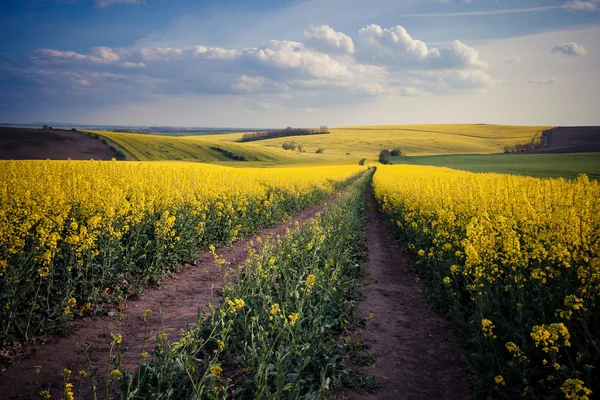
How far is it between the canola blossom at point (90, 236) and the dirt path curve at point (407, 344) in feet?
8.06

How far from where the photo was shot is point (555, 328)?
3238mm

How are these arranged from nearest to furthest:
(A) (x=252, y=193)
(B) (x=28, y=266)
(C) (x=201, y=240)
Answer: (B) (x=28, y=266) → (C) (x=201, y=240) → (A) (x=252, y=193)

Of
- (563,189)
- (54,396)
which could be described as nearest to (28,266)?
(54,396)

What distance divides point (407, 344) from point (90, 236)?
571 centimetres

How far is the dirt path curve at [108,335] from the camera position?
423 cm

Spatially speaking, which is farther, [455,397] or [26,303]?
[26,303]

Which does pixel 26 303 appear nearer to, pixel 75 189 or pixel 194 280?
pixel 194 280

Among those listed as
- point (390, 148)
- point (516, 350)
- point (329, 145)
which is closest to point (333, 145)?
point (329, 145)

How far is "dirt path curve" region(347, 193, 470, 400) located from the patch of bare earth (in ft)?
135

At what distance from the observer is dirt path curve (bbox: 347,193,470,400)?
175 inches

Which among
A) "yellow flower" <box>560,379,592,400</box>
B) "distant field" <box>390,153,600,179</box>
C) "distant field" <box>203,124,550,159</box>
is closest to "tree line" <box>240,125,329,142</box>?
"distant field" <box>203,124,550,159</box>

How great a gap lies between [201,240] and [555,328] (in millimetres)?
9748

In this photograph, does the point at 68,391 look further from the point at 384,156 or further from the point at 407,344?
the point at 384,156

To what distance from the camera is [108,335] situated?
5605 millimetres
